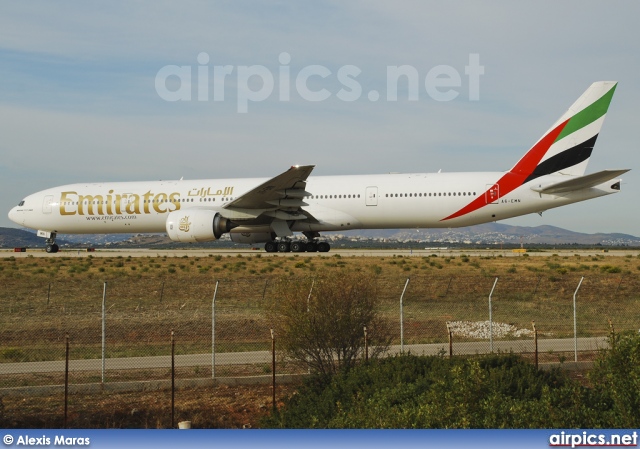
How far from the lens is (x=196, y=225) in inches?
1324

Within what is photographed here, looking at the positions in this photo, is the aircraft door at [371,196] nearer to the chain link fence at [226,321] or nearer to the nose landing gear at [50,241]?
the chain link fence at [226,321]

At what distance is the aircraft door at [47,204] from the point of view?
40.0 meters

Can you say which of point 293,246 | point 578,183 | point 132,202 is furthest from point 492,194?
point 132,202

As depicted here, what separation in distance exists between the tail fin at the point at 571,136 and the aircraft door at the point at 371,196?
6.39 meters

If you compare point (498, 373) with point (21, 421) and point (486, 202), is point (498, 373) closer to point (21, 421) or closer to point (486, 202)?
point (21, 421)

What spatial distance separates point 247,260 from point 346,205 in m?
5.44

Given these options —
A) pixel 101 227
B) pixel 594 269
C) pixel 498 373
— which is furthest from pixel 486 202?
pixel 498 373

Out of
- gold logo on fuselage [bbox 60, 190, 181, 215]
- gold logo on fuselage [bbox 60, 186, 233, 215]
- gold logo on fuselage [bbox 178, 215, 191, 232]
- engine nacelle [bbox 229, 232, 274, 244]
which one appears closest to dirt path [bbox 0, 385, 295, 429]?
gold logo on fuselage [bbox 178, 215, 191, 232]

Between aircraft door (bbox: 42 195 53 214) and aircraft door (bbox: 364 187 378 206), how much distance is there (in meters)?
17.5

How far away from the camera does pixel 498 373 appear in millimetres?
9430

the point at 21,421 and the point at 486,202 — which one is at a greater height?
the point at 486,202

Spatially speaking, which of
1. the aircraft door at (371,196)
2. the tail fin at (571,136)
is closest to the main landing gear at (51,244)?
the aircraft door at (371,196)

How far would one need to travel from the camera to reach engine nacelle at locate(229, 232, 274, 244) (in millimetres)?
36594

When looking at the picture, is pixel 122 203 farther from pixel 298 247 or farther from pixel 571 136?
pixel 571 136
